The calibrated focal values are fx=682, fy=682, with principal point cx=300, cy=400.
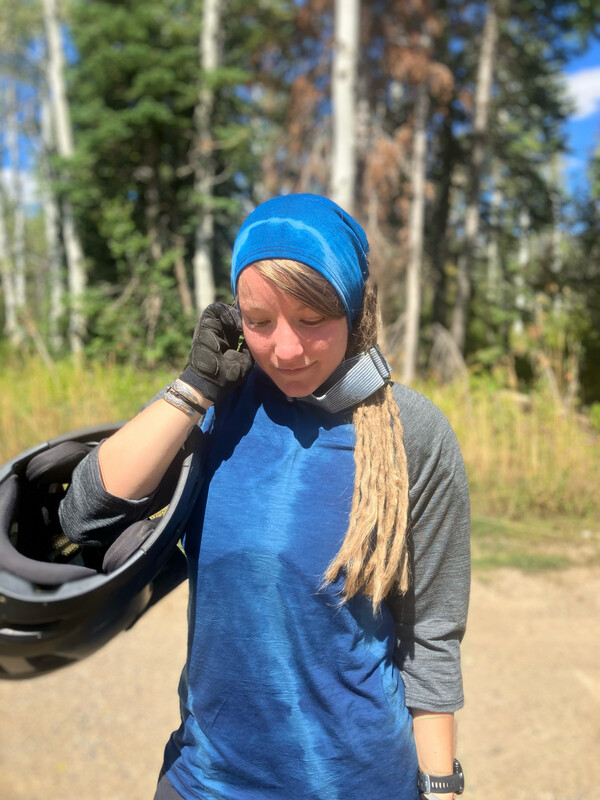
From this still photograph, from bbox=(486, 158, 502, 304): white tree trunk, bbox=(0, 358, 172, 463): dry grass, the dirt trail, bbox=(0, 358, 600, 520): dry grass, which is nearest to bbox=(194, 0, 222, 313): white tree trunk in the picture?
bbox=(0, 358, 172, 463): dry grass

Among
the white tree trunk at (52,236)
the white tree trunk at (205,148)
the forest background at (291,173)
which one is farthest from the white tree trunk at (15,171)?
the white tree trunk at (205,148)

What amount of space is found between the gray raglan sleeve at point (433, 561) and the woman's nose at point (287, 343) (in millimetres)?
239

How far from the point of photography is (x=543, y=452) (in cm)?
607

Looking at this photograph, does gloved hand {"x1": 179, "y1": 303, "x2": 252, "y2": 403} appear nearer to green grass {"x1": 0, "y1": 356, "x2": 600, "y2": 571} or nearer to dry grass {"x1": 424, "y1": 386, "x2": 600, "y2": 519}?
green grass {"x1": 0, "y1": 356, "x2": 600, "y2": 571}

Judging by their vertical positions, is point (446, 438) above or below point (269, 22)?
below

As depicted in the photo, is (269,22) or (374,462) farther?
(269,22)

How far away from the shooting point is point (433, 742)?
4.12 ft

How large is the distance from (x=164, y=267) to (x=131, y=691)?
969 centimetres

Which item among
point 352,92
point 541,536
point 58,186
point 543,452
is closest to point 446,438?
point 541,536

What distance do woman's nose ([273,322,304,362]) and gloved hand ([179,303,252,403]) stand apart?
0.27 ft

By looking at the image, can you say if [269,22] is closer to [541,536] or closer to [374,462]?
[541,536]

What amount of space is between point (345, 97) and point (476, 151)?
26.1 feet

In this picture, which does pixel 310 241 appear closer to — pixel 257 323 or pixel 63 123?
pixel 257 323

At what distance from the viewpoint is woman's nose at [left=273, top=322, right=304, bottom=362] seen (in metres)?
1.11
